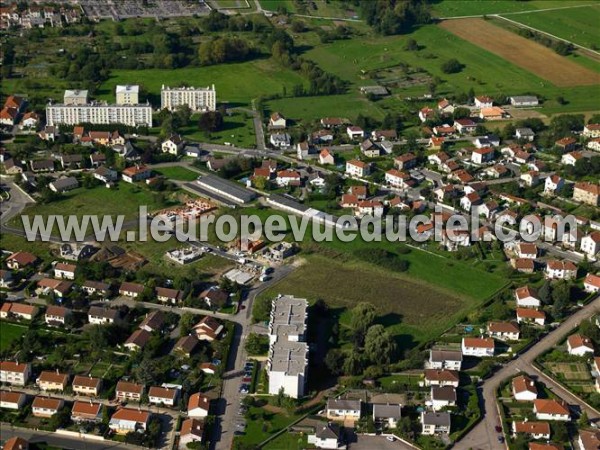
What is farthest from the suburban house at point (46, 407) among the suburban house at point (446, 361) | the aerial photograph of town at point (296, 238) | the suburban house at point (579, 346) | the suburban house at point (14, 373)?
the suburban house at point (579, 346)

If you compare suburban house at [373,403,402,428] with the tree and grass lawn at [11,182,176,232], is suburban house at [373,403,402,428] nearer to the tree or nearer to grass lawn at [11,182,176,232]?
the tree

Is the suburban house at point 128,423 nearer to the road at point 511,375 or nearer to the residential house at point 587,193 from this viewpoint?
the road at point 511,375

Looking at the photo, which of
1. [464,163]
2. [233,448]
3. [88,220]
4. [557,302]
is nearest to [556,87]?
[464,163]

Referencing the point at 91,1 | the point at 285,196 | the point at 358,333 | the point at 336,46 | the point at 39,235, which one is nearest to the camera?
the point at 358,333

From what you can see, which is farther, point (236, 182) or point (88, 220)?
point (236, 182)

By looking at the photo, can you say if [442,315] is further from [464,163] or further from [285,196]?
[464,163]

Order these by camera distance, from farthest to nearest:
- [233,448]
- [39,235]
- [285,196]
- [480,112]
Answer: [480,112], [285,196], [39,235], [233,448]
